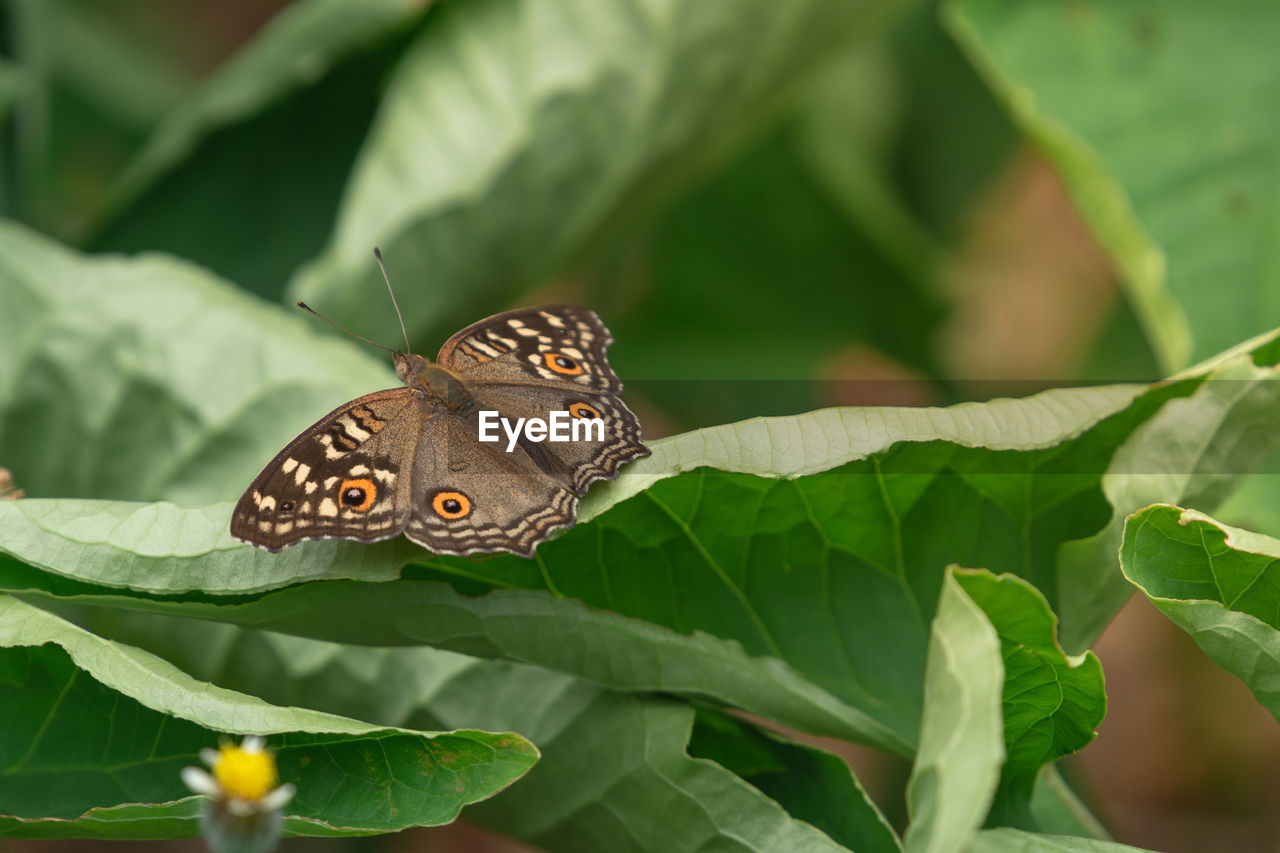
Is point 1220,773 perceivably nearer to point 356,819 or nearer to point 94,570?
point 356,819

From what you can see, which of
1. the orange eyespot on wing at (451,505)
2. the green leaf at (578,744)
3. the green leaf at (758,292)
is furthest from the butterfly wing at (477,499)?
the green leaf at (758,292)

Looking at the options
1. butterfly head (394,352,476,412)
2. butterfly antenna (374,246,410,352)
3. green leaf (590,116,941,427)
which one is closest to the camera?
butterfly head (394,352,476,412)

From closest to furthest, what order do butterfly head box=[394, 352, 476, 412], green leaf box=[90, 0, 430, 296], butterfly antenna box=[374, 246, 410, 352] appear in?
butterfly head box=[394, 352, 476, 412] → butterfly antenna box=[374, 246, 410, 352] → green leaf box=[90, 0, 430, 296]

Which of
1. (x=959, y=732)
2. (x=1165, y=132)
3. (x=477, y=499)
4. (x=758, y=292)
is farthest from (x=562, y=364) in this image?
(x=758, y=292)

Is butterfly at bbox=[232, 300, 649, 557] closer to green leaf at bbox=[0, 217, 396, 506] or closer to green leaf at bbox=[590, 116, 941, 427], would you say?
green leaf at bbox=[0, 217, 396, 506]

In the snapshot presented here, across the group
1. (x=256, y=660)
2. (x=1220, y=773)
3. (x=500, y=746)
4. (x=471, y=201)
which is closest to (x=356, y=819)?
(x=500, y=746)

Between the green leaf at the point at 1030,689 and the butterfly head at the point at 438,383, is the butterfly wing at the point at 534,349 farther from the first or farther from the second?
the green leaf at the point at 1030,689

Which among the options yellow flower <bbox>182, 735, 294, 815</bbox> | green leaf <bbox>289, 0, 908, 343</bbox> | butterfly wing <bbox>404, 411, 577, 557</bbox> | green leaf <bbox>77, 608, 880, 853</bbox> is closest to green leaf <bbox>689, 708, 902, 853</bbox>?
green leaf <bbox>77, 608, 880, 853</bbox>
